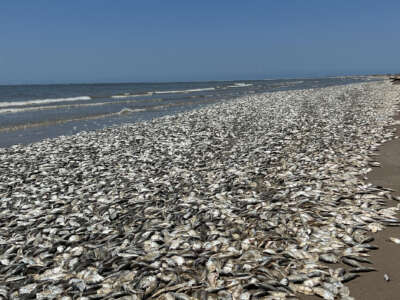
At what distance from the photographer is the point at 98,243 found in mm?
5918

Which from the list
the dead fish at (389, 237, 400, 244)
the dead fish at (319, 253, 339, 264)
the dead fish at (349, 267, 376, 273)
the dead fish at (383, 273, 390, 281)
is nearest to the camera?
the dead fish at (383, 273, 390, 281)

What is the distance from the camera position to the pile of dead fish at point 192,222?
4.66 m

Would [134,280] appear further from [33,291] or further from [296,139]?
[296,139]

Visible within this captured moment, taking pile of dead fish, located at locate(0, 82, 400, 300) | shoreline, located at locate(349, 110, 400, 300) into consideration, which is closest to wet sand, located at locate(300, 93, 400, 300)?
shoreline, located at locate(349, 110, 400, 300)

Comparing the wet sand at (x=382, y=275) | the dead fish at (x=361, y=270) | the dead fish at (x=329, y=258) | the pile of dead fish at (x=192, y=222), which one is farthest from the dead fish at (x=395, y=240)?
the dead fish at (x=329, y=258)

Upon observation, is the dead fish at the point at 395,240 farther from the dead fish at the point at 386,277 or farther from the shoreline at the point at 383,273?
the dead fish at the point at 386,277

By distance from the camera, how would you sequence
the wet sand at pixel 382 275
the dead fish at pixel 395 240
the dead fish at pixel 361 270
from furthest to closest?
the dead fish at pixel 395 240 → the dead fish at pixel 361 270 → the wet sand at pixel 382 275

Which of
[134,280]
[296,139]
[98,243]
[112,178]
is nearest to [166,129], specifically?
[296,139]

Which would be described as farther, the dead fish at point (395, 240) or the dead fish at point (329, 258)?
the dead fish at point (395, 240)

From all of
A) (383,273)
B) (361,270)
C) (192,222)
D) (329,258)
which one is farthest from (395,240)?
(192,222)

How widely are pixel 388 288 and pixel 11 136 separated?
69.9 ft

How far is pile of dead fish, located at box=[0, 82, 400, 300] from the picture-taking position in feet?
15.3

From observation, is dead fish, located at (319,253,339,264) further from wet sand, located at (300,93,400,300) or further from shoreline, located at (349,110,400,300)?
shoreline, located at (349,110,400,300)

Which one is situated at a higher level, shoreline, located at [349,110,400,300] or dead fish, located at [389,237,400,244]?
dead fish, located at [389,237,400,244]
